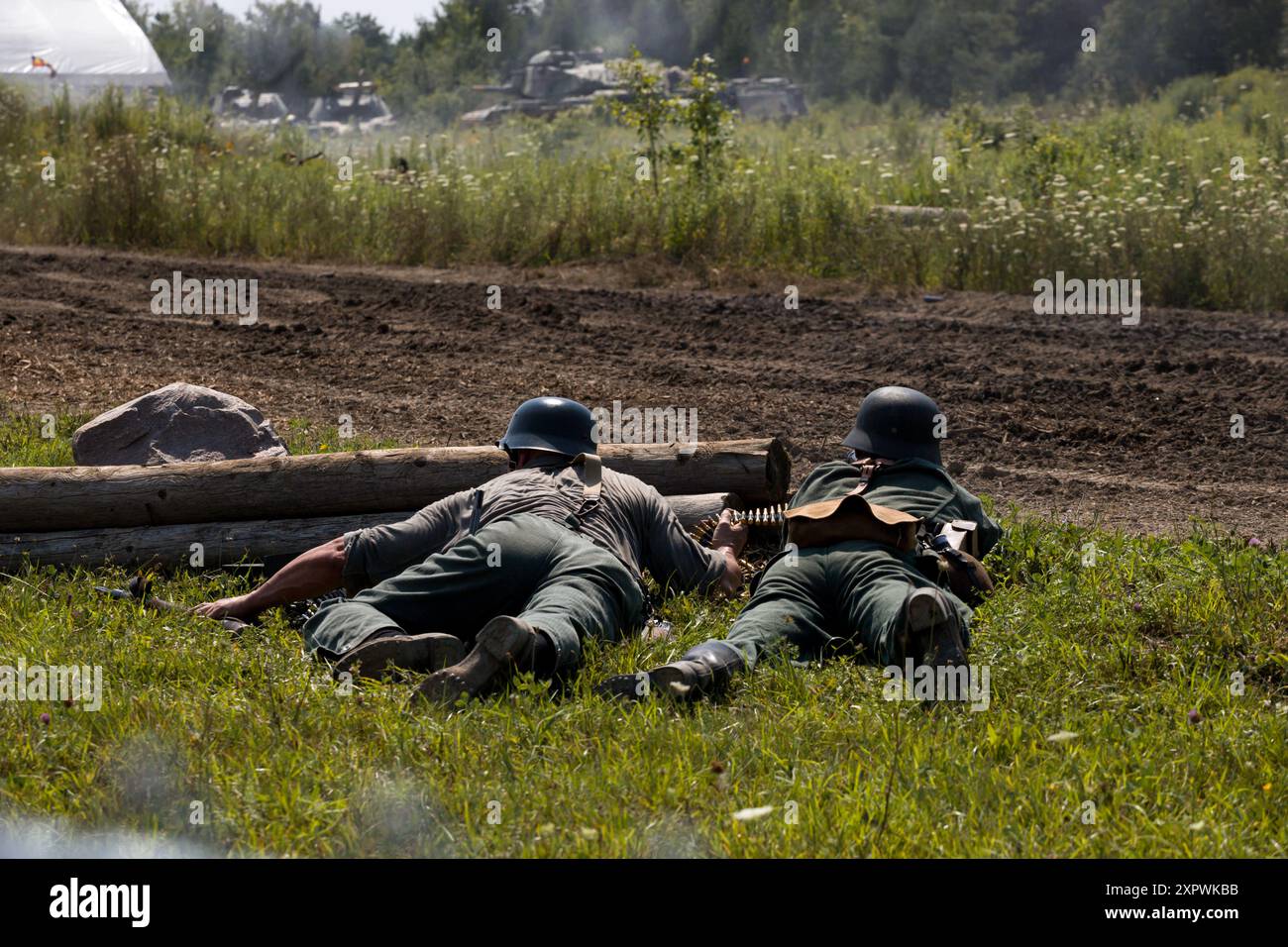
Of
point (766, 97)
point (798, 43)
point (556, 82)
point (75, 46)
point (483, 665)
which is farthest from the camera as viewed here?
point (556, 82)

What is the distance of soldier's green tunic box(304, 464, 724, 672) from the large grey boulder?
1.92 m

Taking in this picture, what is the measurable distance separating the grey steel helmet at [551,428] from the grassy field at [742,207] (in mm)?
7846

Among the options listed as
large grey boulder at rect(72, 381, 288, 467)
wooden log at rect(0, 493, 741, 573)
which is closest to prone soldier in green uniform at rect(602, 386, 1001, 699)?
wooden log at rect(0, 493, 741, 573)

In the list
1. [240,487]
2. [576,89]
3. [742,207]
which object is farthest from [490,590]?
[576,89]

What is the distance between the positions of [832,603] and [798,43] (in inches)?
1690

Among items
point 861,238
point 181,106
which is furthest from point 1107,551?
point 181,106

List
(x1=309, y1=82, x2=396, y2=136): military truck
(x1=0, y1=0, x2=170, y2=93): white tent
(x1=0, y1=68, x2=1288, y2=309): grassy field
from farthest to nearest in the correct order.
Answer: (x1=309, y1=82, x2=396, y2=136): military truck → (x1=0, y1=0, x2=170, y2=93): white tent → (x1=0, y1=68, x2=1288, y2=309): grassy field

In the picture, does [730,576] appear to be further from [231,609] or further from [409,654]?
[231,609]

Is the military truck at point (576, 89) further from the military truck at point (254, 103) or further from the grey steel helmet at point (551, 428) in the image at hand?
the grey steel helmet at point (551, 428)

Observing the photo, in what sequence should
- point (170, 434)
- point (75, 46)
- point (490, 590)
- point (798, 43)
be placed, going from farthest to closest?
point (798, 43), point (75, 46), point (170, 434), point (490, 590)

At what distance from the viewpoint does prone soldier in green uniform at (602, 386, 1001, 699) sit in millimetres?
Answer: 4559

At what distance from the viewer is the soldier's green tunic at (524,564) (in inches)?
195

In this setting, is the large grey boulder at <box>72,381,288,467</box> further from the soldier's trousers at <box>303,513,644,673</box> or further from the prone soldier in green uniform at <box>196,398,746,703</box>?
the soldier's trousers at <box>303,513,644,673</box>

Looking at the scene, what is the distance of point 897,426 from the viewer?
601 cm
